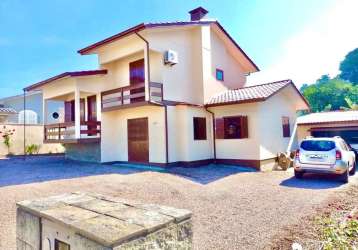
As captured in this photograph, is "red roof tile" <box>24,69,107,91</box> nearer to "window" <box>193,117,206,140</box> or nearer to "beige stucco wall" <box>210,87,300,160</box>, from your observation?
"window" <box>193,117,206,140</box>

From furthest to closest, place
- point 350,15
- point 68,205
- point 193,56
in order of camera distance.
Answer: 1. point 193,56
2. point 350,15
3. point 68,205

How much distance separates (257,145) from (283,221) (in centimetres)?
779

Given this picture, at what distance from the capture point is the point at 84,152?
52.3 ft

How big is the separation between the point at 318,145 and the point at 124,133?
32.3 ft

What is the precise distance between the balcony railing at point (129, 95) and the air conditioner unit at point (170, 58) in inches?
52.1

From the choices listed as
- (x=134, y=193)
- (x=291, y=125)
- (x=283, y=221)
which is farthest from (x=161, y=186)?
(x=291, y=125)

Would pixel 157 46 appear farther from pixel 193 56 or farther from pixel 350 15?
pixel 350 15

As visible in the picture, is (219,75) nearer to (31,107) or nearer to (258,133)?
(258,133)

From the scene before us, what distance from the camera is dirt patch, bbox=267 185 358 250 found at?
4656mm

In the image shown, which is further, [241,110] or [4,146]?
[4,146]

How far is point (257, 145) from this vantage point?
13367 mm

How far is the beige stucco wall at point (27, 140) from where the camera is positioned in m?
20.2

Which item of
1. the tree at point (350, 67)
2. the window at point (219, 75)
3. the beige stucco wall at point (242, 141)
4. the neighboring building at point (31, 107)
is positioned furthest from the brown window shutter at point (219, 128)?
the tree at point (350, 67)

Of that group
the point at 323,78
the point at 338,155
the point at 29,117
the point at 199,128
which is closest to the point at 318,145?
the point at 338,155
